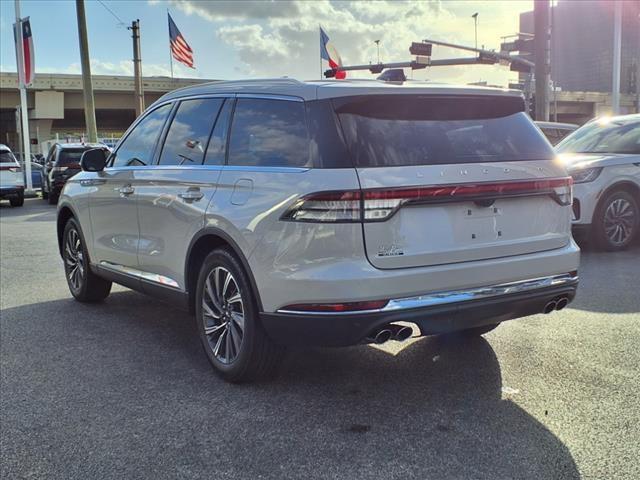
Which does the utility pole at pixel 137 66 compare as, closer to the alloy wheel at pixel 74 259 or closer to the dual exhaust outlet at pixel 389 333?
the alloy wheel at pixel 74 259

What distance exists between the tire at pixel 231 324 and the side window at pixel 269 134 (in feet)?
1.99

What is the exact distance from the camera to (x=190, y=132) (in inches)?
183

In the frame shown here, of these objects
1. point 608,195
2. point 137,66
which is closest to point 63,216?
point 608,195

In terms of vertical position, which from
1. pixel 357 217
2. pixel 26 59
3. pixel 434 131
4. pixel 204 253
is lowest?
pixel 204 253

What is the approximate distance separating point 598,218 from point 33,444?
7148 mm

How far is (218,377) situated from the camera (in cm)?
419

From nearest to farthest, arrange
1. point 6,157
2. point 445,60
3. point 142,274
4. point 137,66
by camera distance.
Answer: point 142,274 → point 6,157 → point 445,60 → point 137,66

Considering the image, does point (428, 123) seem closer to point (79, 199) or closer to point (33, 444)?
point (33, 444)

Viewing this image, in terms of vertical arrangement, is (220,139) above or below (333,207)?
above

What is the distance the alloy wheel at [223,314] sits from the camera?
396 centimetres

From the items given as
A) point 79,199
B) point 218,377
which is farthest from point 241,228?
point 79,199

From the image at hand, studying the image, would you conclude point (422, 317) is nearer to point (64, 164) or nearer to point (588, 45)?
point (64, 164)

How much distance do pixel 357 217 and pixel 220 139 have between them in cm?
139

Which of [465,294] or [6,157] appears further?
[6,157]
